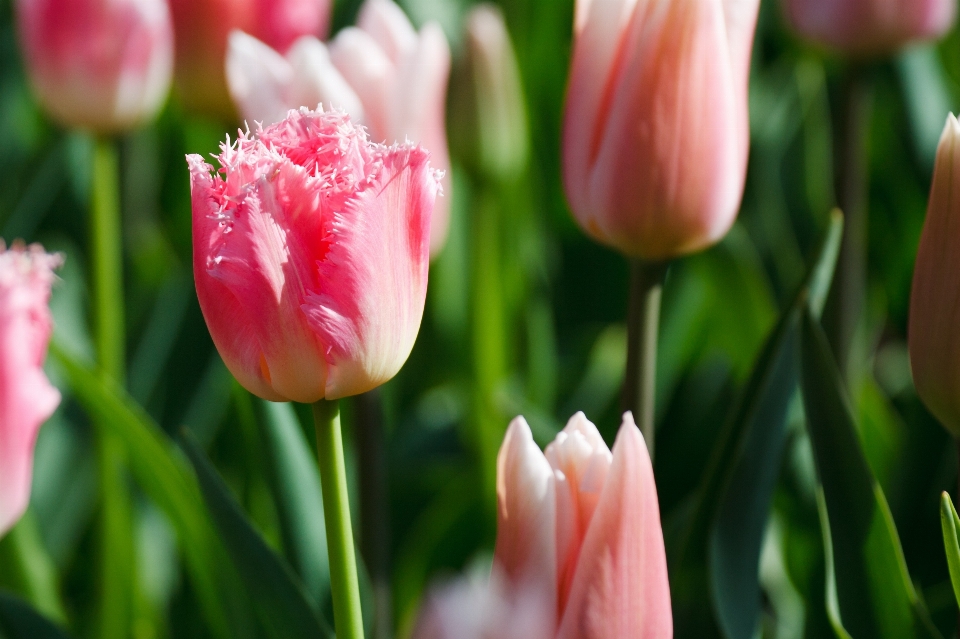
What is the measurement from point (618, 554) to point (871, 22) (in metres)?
0.64

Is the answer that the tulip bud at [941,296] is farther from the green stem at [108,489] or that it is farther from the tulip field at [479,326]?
the green stem at [108,489]

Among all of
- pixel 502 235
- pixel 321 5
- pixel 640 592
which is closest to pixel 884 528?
pixel 640 592

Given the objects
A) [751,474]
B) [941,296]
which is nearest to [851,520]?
[751,474]

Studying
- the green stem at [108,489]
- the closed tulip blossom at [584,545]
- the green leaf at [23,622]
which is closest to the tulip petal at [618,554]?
the closed tulip blossom at [584,545]

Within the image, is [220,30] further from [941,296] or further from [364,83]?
[941,296]

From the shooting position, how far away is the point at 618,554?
1.14 ft

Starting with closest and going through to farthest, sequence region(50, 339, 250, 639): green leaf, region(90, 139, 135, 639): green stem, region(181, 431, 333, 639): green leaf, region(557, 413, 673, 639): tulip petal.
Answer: region(557, 413, 673, 639): tulip petal
region(181, 431, 333, 639): green leaf
region(50, 339, 250, 639): green leaf
region(90, 139, 135, 639): green stem

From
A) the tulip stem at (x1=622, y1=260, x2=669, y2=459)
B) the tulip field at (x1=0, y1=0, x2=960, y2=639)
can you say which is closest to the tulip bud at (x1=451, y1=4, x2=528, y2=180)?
the tulip field at (x1=0, y1=0, x2=960, y2=639)

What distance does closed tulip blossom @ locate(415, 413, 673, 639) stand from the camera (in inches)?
13.7

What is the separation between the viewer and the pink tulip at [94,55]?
0.79 m

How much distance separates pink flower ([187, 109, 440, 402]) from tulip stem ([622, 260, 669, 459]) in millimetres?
208

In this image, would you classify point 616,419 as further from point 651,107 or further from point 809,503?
point 651,107

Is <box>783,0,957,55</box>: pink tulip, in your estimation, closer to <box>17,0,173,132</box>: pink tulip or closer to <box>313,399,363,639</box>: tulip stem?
<box>17,0,173,132</box>: pink tulip

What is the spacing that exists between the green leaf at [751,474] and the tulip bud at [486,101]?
36 centimetres
